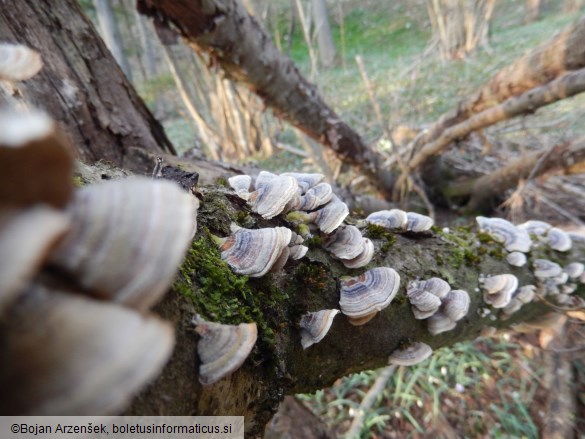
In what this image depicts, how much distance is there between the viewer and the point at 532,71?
3504 millimetres

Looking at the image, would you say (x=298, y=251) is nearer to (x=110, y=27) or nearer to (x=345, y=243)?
(x=345, y=243)

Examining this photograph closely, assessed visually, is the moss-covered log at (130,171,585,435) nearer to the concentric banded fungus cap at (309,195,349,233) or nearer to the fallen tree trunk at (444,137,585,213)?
the concentric banded fungus cap at (309,195,349,233)

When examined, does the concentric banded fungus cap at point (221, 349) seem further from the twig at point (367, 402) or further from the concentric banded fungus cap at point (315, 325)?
the twig at point (367, 402)

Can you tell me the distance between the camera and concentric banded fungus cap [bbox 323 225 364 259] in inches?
62.1

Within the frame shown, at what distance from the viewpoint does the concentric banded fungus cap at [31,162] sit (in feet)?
1.39

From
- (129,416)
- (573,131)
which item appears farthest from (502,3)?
(129,416)

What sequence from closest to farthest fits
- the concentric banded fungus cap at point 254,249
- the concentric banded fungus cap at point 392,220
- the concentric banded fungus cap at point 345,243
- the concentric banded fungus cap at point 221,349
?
the concentric banded fungus cap at point 221,349, the concentric banded fungus cap at point 254,249, the concentric banded fungus cap at point 345,243, the concentric banded fungus cap at point 392,220

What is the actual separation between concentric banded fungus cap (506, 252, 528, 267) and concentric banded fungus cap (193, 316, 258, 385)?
1859mm

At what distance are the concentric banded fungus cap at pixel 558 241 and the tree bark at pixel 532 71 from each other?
149 cm

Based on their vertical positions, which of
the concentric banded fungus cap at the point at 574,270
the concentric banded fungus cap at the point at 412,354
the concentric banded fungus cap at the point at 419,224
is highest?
the concentric banded fungus cap at the point at 419,224

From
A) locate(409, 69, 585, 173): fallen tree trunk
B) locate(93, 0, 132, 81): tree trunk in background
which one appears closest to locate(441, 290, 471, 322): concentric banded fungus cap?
locate(409, 69, 585, 173): fallen tree trunk

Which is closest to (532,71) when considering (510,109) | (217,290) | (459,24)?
(510,109)

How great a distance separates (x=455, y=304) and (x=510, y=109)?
3066mm

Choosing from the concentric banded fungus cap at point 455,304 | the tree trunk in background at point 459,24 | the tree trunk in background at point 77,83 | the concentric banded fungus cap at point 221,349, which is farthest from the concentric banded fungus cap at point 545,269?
the tree trunk in background at point 459,24
